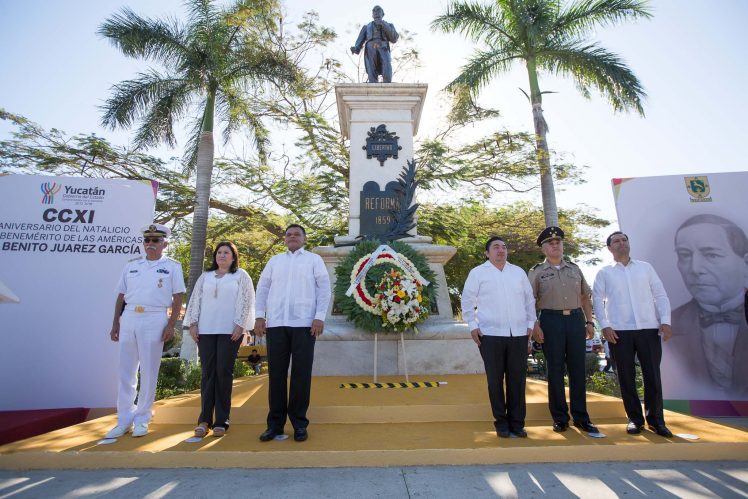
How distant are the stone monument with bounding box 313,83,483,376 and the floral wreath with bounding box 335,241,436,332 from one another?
31 cm

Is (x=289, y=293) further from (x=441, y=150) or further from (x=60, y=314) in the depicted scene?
(x=441, y=150)

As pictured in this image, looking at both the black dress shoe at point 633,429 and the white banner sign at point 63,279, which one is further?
the white banner sign at point 63,279

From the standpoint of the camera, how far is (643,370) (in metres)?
3.85

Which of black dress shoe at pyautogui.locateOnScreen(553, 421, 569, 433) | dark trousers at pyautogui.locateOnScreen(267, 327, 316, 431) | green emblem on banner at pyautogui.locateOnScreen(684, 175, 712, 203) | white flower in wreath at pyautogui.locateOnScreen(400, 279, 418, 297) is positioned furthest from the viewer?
green emblem on banner at pyautogui.locateOnScreen(684, 175, 712, 203)

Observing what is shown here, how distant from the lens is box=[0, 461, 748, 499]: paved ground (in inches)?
104

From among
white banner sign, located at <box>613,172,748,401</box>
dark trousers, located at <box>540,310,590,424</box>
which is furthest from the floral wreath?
white banner sign, located at <box>613,172,748,401</box>

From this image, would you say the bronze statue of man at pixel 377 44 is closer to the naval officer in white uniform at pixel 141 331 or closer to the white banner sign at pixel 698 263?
the white banner sign at pixel 698 263

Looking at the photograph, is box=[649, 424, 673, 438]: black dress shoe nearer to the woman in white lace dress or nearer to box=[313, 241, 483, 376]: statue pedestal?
box=[313, 241, 483, 376]: statue pedestal

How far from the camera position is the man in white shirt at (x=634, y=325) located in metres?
3.78

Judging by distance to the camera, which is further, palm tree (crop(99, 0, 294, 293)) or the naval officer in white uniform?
palm tree (crop(99, 0, 294, 293))

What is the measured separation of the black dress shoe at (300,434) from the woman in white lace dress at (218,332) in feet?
2.35

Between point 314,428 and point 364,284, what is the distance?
7.18 ft

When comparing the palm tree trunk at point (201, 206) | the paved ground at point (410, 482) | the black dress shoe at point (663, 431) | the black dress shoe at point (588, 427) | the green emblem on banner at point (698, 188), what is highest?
the palm tree trunk at point (201, 206)

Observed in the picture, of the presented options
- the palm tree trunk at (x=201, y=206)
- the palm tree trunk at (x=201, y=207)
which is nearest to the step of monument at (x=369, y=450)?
the palm tree trunk at (x=201, y=207)
